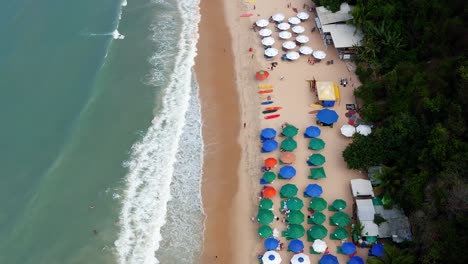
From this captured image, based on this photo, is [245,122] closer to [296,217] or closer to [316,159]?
[316,159]

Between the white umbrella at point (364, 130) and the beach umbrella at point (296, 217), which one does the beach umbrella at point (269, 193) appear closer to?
the beach umbrella at point (296, 217)

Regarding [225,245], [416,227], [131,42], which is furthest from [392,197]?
[131,42]

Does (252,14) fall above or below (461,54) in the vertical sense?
below

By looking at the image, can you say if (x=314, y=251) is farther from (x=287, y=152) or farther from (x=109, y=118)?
(x=109, y=118)

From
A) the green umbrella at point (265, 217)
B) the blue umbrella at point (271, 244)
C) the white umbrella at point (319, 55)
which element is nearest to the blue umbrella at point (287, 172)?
the green umbrella at point (265, 217)

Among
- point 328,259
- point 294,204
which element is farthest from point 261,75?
point 328,259
